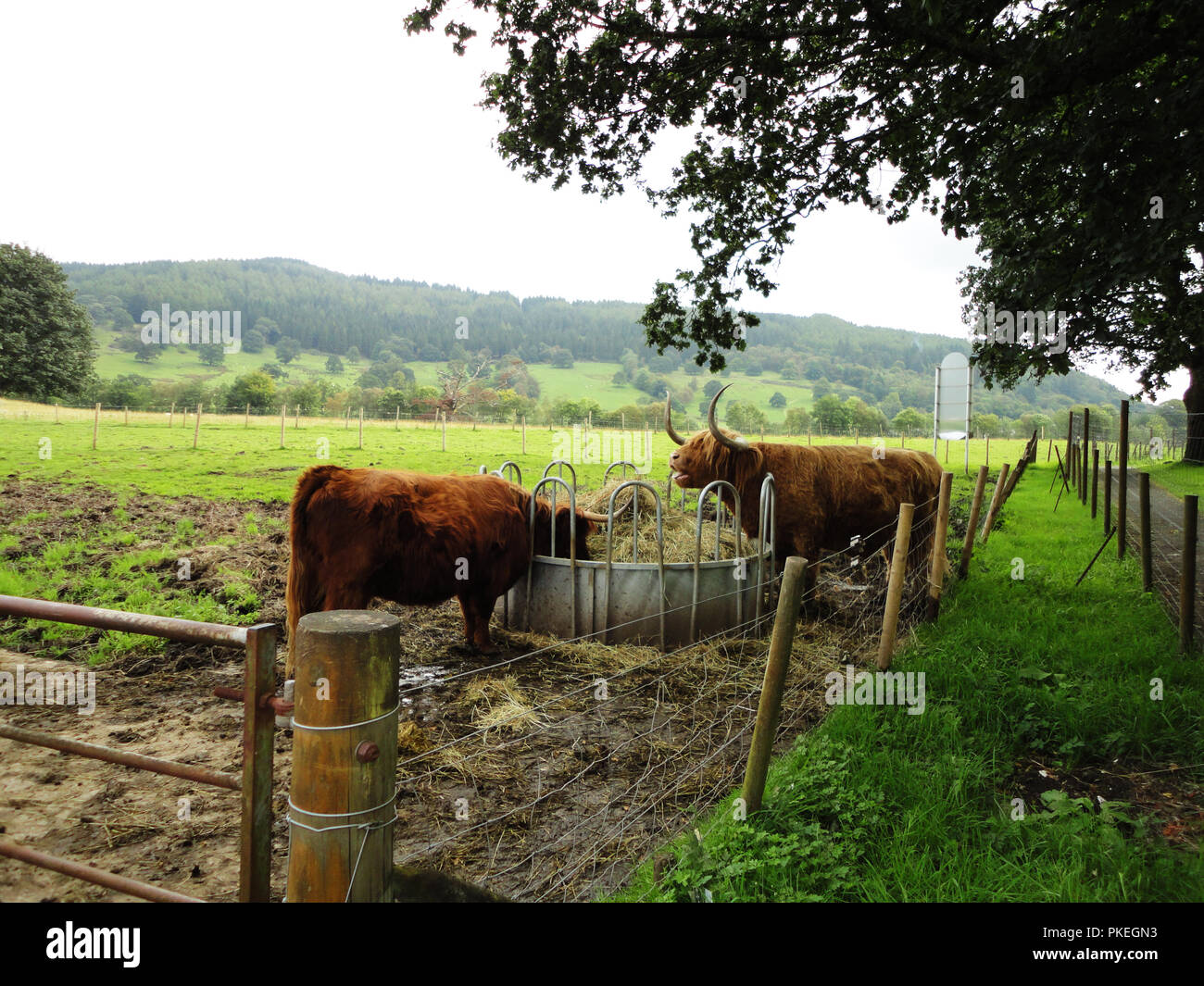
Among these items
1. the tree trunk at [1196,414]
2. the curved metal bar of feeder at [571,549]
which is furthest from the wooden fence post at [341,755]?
the tree trunk at [1196,414]

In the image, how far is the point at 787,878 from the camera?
2.32 m

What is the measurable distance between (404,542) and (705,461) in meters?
3.62

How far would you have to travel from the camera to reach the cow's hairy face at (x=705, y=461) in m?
7.38

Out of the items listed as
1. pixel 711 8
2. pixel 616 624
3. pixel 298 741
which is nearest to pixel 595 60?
pixel 711 8

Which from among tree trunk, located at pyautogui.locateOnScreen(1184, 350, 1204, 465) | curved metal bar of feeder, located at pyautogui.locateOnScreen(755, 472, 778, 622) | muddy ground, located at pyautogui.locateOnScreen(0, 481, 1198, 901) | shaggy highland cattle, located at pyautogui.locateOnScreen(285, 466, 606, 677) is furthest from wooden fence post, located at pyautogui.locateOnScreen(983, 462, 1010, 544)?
tree trunk, located at pyautogui.locateOnScreen(1184, 350, 1204, 465)

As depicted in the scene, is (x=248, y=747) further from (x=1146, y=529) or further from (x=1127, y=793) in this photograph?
(x=1146, y=529)

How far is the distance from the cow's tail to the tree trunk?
21.2 meters

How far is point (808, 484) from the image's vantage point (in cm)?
725

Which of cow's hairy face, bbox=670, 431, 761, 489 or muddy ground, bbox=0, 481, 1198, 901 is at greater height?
cow's hairy face, bbox=670, 431, 761, 489

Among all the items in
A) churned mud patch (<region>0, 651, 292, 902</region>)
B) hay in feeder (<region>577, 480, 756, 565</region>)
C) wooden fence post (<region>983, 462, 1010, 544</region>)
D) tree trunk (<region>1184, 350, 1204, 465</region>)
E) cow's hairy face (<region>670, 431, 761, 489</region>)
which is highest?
tree trunk (<region>1184, 350, 1204, 465</region>)

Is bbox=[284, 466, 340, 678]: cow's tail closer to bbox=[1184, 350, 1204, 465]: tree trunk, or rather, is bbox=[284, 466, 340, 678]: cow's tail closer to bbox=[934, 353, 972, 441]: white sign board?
bbox=[1184, 350, 1204, 465]: tree trunk

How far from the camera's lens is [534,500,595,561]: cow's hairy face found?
6430mm
